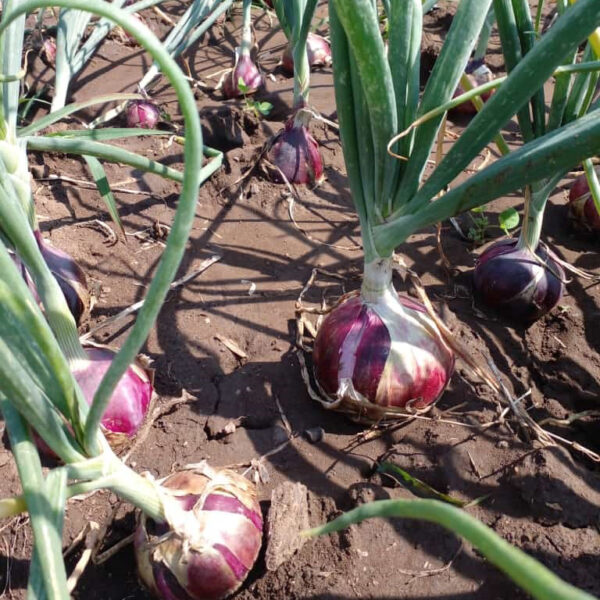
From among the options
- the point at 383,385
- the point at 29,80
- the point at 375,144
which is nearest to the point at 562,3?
the point at 375,144

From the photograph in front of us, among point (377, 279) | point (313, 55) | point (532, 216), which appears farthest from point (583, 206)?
point (313, 55)

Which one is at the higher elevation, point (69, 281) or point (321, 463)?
point (69, 281)

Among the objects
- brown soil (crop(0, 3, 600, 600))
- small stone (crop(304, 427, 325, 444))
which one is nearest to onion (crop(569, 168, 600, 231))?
brown soil (crop(0, 3, 600, 600))

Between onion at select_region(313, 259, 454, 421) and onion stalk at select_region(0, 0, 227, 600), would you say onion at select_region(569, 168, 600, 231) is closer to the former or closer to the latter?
onion at select_region(313, 259, 454, 421)

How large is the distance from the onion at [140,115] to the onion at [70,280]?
2.99 feet

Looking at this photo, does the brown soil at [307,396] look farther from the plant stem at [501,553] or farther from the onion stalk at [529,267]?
the plant stem at [501,553]

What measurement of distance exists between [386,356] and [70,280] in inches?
30.3

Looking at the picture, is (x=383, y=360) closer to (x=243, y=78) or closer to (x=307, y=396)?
(x=307, y=396)

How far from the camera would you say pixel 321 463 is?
117 centimetres

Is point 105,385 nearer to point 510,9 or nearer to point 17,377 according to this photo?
point 17,377

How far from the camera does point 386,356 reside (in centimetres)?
114

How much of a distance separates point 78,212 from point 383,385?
117 centimetres

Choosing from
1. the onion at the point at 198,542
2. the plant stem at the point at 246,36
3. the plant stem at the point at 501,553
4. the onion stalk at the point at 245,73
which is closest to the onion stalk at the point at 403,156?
the onion at the point at 198,542

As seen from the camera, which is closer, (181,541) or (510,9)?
(181,541)
